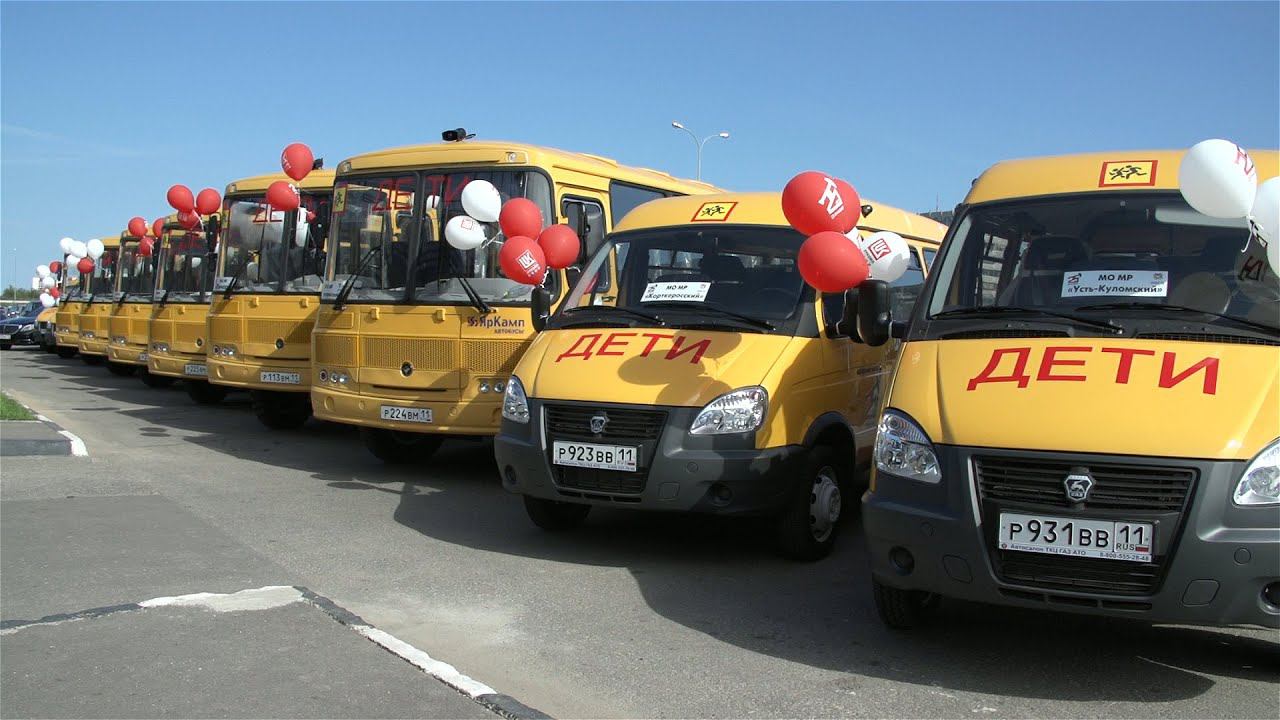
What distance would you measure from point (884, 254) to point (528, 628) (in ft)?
11.8

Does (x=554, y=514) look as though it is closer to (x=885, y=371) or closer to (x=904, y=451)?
(x=885, y=371)

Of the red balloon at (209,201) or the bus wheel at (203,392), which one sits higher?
the red balloon at (209,201)

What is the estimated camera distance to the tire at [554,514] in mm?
7715

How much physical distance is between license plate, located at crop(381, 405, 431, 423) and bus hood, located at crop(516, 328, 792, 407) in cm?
247

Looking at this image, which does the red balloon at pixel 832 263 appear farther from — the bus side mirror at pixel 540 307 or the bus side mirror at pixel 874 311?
the bus side mirror at pixel 540 307

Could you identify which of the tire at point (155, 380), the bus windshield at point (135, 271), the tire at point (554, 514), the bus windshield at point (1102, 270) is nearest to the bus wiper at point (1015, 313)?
the bus windshield at point (1102, 270)

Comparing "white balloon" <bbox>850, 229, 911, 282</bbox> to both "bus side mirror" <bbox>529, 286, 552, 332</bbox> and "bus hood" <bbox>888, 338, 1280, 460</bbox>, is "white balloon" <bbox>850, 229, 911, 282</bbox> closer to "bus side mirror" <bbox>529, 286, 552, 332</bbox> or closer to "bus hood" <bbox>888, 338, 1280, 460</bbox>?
"bus side mirror" <bbox>529, 286, 552, 332</bbox>

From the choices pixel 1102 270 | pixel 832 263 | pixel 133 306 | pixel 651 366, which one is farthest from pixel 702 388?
pixel 133 306

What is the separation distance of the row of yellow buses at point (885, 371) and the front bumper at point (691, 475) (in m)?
0.01

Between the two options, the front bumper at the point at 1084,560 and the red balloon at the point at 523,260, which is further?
the red balloon at the point at 523,260

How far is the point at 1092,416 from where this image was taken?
15.4 ft

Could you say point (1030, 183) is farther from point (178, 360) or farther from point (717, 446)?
point (178, 360)

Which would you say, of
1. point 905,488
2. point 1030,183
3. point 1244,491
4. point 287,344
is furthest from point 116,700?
point 287,344

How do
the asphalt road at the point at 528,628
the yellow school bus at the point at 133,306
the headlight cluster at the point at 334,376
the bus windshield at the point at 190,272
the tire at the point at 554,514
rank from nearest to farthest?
the asphalt road at the point at 528,628 < the tire at the point at 554,514 < the headlight cluster at the point at 334,376 < the bus windshield at the point at 190,272 < the yellow school bus at the point at 133,306
